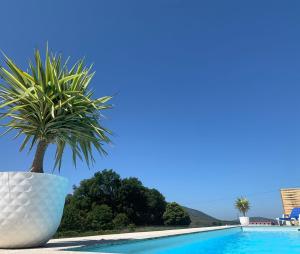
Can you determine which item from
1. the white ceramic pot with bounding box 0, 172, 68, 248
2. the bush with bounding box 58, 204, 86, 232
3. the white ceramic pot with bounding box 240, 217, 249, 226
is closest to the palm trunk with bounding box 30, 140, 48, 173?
the white ceramic pot with bounding box 0, 172, 68, 248

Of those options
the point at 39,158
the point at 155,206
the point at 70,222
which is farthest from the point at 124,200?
the point at 39,158

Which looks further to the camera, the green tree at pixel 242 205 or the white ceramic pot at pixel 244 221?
the green tree at pixel 242 205

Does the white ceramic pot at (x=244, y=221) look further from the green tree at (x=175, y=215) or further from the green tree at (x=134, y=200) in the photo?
the green tree at (x=134, y=200)

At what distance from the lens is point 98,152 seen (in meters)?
9.08

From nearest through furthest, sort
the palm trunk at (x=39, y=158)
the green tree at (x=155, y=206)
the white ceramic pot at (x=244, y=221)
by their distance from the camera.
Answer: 1. the palm trunk at (x=39, y=158)
2. the white ceramic pot at (x=244, y=221)
3. the green tree at (x=155, y=206)

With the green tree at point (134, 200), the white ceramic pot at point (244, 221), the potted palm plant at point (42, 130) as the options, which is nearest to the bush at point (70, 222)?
the potted palm plant at point (42, 130)

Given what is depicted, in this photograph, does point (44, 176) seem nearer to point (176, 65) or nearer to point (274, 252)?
point (274, 252)

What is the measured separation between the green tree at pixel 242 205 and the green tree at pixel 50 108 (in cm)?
2276

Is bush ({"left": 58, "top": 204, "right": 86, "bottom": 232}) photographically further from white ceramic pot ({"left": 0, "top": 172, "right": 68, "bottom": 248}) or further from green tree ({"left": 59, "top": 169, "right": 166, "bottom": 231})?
green tree ({"left": 59, "top": 169, "right": 166, "bottom": 231})

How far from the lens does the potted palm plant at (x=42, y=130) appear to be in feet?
24.5

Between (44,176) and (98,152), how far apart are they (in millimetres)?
1690

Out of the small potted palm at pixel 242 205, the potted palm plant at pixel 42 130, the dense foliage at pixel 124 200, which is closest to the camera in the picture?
the potted palm plant at pixel 42 130

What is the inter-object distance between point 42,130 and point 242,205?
80.1ft

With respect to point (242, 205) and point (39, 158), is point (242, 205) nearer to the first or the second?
point (242, 205)
